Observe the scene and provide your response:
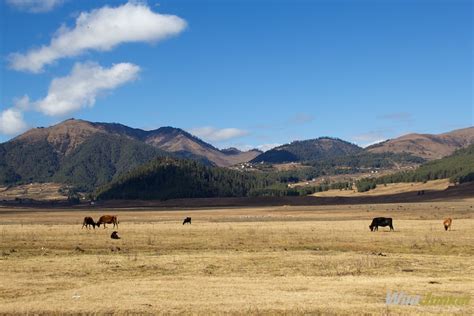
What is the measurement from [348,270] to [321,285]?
14.8 ft

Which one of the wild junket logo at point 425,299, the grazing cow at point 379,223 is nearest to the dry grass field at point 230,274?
the wild junket logo at point 425,299

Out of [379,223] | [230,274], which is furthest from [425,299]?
[379,223]

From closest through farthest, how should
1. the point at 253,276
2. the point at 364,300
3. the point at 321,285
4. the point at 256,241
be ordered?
1. the point at 364,300
2. the point at 321,285
3. the point at 253,276
4. the point at 256,241

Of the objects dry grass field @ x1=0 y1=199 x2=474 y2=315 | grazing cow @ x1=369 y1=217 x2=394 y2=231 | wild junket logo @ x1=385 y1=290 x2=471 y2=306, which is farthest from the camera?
grazing cow @ x1=369 y1=217 x2=394 y2=231

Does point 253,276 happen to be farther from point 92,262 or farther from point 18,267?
point 18,267

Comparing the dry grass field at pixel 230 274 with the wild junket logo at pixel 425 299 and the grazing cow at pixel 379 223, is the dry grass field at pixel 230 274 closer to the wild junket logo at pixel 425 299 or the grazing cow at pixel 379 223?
the wild junket logo at pixel 425 299

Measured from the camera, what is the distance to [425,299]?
752 inches

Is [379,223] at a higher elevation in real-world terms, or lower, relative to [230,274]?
higher

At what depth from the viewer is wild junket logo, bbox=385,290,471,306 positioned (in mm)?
18562

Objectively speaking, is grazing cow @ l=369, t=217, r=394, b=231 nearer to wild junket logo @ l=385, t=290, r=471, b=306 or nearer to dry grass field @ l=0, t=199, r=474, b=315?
dry grass field @ l=0, t=199, r=474, b=315

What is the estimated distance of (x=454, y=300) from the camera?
18844mm

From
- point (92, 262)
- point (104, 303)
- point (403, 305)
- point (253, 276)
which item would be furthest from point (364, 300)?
point (92, 262)

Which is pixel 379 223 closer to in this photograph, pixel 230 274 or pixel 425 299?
pixel 230 274

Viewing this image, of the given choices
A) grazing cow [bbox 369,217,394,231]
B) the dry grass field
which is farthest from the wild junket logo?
grazing cow [bbox 369,217,394,231]
